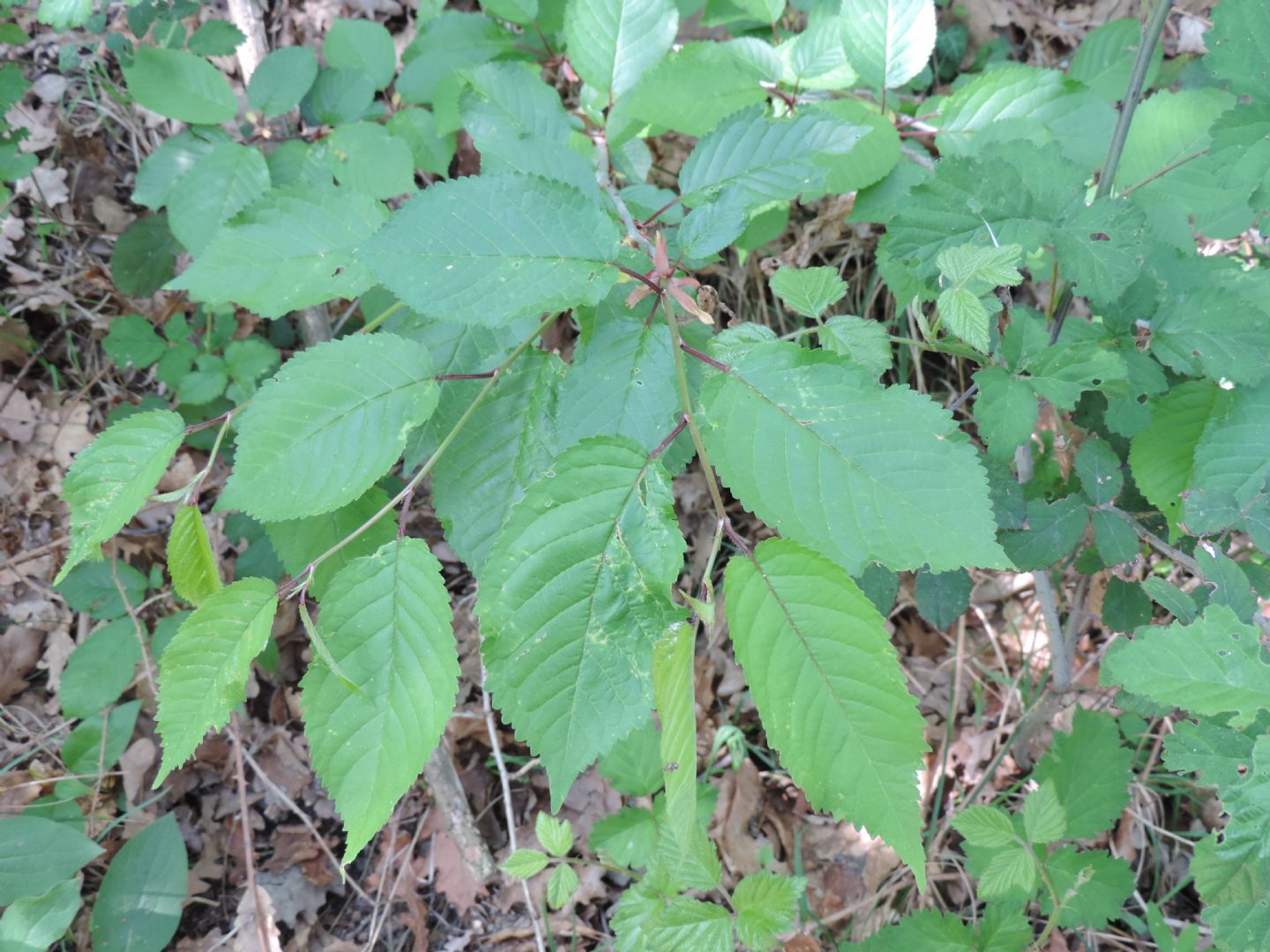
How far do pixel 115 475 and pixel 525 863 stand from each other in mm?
1034

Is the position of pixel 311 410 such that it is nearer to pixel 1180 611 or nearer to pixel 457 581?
pixel 1180 611

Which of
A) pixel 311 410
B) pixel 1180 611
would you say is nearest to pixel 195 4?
pixel 311 410

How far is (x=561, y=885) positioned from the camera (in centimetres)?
155

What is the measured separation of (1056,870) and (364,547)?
1.49 m

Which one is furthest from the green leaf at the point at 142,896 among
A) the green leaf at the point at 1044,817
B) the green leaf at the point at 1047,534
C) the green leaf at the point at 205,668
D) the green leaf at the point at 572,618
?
the green leaf at the point at 1047,534

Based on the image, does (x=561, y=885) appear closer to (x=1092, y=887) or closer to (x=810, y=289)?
(x=1092, y=887)

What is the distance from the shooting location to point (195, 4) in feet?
5.77

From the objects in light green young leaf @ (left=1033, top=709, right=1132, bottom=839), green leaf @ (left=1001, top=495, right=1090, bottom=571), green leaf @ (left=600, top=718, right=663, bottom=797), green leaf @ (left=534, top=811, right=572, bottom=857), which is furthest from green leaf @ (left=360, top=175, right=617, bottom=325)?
light green young leaf @ (left=1033, top=709, right=1132, bottom=839)

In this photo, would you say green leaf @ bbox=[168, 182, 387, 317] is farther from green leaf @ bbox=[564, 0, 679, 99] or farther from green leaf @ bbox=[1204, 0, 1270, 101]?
green leaf @ bbox=[1204, 0, 1270, 101]

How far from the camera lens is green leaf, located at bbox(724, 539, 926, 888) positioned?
2.41ft

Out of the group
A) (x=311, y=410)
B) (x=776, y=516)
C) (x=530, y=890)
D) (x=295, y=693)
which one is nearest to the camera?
(x=776, y=516)

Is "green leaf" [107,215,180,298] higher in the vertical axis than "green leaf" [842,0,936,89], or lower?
lower

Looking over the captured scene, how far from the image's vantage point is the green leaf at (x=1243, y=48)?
103 cm

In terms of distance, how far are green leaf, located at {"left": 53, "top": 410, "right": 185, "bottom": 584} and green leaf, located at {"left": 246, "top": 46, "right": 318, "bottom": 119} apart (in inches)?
40.1
